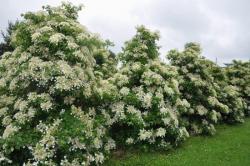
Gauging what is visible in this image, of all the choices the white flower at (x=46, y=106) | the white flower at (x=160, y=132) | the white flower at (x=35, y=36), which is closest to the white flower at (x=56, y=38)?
the white flower at (x=35, y=36)

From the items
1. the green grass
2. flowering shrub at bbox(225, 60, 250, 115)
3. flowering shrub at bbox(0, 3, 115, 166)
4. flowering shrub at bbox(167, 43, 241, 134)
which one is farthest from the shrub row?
flowering shrub at bbox(225, 60, 250, 115)

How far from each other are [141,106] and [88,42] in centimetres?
576

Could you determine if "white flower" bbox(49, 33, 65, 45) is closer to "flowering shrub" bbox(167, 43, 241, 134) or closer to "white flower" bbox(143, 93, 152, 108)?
"white flower" bbox(143, 93, 152, 108)

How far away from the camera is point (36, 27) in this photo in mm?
16688

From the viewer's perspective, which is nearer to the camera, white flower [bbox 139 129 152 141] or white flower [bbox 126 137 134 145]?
white flower [bbox 139 129 152 141]

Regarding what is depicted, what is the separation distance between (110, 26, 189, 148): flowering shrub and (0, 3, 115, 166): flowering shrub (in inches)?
138

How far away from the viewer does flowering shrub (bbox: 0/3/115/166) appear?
588 inches

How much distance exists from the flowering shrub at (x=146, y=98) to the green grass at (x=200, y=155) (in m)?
0.74

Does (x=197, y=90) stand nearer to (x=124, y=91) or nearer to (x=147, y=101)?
(x=147, y=101)

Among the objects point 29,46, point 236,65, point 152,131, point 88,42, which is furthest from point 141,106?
point 236,65

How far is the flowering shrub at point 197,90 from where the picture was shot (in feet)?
89.9

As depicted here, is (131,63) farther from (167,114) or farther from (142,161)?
(142,161)

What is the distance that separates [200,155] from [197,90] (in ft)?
23.6

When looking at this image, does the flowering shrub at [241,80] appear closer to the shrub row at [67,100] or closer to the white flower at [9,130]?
the shrub row at [67,100]
